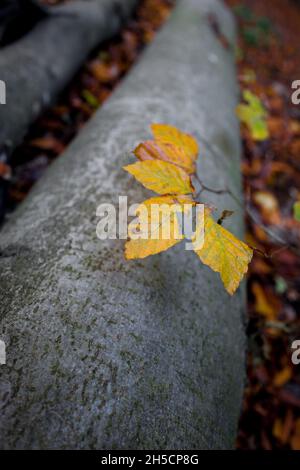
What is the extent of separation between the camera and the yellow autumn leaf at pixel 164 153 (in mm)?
818

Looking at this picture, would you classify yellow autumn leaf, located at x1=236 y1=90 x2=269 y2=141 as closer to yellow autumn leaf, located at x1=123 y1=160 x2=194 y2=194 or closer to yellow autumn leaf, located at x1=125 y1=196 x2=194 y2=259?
yellow autumn leaf, located at x1=123 y1=160 x2=194 y2=194

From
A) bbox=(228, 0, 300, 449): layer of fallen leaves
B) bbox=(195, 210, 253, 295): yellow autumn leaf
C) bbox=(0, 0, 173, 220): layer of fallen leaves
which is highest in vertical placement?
bbox=(195, 210, 253, 295): yellow autumn leaf

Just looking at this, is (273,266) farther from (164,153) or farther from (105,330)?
(105,330)

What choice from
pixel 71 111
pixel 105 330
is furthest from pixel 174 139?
pixel 71 111

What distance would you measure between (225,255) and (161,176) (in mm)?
243

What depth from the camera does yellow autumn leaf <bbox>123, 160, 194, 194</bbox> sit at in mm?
744

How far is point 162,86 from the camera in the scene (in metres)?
1.67

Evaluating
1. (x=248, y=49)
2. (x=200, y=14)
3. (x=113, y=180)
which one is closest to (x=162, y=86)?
(x=113, y=180)

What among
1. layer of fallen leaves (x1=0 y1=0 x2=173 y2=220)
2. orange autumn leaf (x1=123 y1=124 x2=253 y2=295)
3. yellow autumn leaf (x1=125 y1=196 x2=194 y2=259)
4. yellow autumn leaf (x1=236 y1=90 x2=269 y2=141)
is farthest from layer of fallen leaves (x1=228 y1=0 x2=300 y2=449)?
layer of fallen leaves (x1=0 y1=0 x2=173 y2=220)

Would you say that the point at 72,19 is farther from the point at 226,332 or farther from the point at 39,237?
the point at 226,332

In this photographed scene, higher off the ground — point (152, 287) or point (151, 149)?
point (151, 149)

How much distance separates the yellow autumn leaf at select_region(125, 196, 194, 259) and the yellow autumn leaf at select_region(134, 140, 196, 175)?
17 centimetres

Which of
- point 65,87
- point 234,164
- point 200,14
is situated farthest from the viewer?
point 200,14

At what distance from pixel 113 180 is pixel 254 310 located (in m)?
1.17
